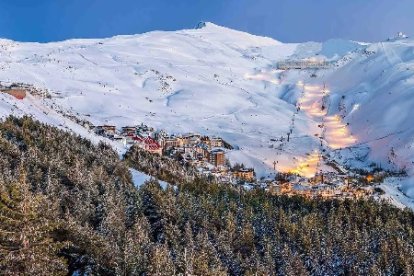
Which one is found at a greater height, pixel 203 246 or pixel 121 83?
pixel 121 83

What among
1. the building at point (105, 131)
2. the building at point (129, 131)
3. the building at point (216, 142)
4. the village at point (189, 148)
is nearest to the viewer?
the village at point (189, 148)

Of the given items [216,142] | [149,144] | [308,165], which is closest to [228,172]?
[149,144]

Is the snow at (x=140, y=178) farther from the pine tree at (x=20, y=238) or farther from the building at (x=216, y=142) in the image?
the building at (x=216, y=142)

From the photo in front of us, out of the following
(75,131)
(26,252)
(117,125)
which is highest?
(117,125)

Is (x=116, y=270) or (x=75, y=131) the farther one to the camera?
(x=75, y=131)

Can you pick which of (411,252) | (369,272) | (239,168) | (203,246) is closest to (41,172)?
(203,246)

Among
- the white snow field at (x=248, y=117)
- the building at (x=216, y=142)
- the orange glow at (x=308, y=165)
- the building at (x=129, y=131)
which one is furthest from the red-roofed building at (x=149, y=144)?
the orange glow at (x=308, y=165)

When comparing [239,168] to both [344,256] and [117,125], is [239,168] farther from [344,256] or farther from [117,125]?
[344,256]
